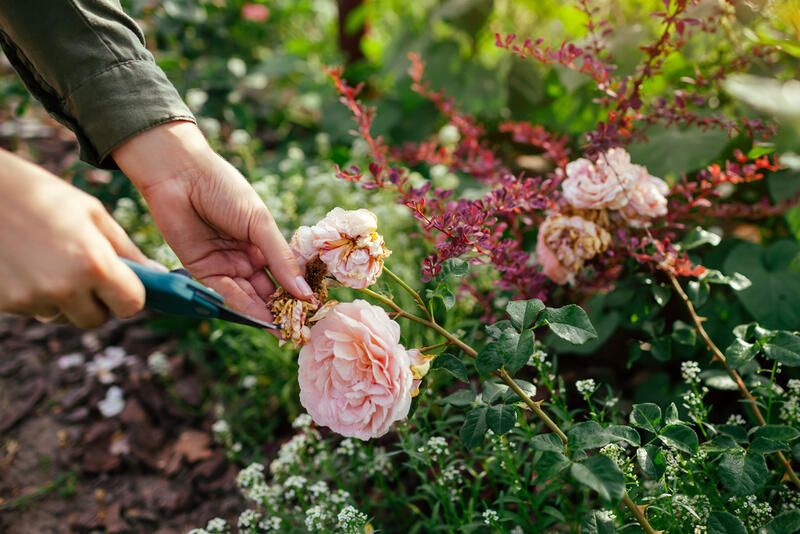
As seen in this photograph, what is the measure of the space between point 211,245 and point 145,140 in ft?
0.82

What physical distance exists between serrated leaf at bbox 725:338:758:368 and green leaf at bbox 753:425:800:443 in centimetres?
13

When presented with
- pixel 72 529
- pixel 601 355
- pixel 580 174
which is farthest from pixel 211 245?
pixel 601 355

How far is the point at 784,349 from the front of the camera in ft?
4.10

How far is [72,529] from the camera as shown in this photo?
6.14 ft

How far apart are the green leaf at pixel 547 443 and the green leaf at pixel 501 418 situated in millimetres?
48

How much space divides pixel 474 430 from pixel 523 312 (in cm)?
22

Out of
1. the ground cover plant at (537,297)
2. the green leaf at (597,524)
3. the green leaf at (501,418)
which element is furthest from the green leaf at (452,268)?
the green leaf at (597,524)

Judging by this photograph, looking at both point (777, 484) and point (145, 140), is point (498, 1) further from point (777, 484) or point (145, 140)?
point (777, 484)

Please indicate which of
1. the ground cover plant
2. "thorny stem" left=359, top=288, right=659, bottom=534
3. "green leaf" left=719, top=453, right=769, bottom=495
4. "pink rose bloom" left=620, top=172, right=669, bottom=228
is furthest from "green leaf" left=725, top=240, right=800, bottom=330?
"thorny stem" left=359, top=288, right=659, bottom=534

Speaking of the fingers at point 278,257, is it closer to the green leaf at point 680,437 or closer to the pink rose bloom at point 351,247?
the pink rose bloom at point 351,247

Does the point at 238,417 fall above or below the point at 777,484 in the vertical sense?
below

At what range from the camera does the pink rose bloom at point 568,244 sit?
55.8 inches

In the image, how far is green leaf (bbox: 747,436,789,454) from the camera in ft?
3.79

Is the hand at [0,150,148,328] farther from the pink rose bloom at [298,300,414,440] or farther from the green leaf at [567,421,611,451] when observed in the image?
the green leaf at [567,421,611,451]
